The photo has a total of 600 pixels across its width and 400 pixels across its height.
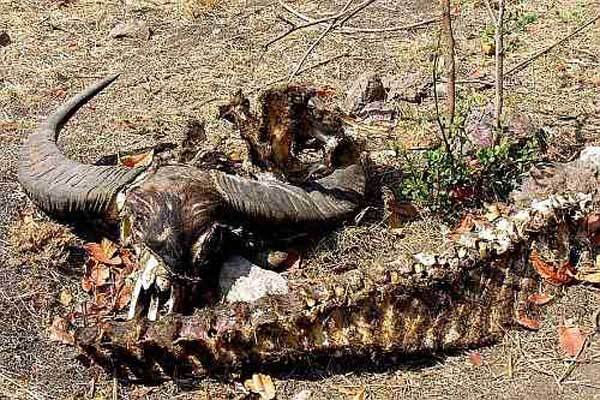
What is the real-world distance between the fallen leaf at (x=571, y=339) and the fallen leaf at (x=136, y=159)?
2700mm

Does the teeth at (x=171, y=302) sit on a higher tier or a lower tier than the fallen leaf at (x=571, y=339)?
higher

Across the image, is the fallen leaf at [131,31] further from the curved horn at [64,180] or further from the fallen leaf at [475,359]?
the fallen leaf at [475,359]

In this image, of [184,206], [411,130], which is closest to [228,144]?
[411,130]

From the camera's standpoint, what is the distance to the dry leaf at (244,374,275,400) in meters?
3.92

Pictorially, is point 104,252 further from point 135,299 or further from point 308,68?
point 308,68

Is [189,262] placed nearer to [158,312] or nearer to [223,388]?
[158,312]

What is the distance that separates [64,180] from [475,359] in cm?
236

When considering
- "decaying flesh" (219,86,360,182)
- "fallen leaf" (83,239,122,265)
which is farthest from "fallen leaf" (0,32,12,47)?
"decaying flesh" (219,86,360,182)

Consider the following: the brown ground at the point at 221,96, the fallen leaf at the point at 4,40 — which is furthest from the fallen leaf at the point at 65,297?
the fallen leaf at the point at 4,40

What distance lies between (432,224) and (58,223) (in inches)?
80.7

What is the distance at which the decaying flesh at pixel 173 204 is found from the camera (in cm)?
422

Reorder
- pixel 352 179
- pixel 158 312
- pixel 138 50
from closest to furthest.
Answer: pixel 158 312
pixel 352 179
pixel 138 50

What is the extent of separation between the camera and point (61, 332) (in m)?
4.35

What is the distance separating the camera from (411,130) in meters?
5.82
